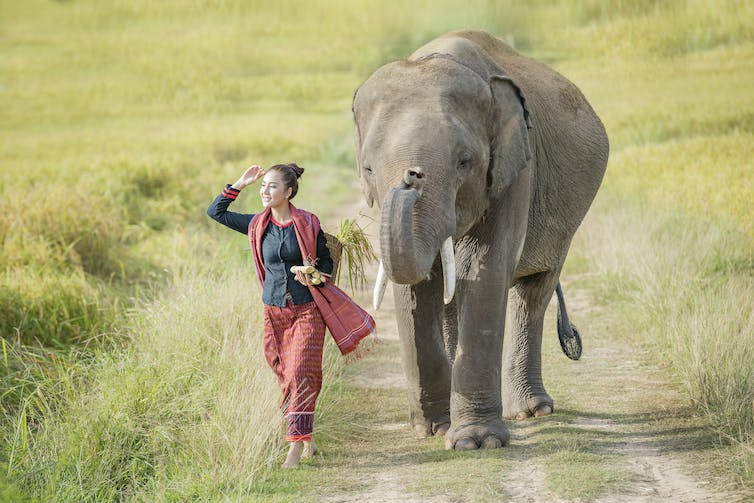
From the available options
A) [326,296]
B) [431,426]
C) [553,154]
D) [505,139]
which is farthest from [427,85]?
[431,426]

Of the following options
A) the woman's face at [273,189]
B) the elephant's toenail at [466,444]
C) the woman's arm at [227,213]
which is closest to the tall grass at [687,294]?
the elephant's toenail at [466,444]

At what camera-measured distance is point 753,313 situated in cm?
816

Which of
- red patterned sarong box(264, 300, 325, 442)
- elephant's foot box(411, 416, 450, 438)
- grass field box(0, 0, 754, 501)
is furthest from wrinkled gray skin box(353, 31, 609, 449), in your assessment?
grass field box(0, 0, 754, 501)

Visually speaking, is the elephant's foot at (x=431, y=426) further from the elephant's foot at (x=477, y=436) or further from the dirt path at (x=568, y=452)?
the elephant's foot at (x=477, y=436)

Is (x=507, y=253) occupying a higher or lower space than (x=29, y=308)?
higher

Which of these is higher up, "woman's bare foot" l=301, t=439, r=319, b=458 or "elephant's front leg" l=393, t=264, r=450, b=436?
"elephant's front leg" l=393, t=264, r=450, b=436

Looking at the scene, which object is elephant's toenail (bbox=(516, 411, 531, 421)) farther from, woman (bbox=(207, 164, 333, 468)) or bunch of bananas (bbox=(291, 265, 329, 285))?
bunch of bananas (bbox=(291, 265, 329, 285))

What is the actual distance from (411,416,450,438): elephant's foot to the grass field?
62cm

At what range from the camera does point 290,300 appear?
6645 mm

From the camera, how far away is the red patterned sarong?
660cm

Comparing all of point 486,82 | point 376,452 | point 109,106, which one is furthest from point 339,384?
point 109,106

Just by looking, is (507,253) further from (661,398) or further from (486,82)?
(661,398)

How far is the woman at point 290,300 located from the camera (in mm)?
6582

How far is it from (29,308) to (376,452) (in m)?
4.36
